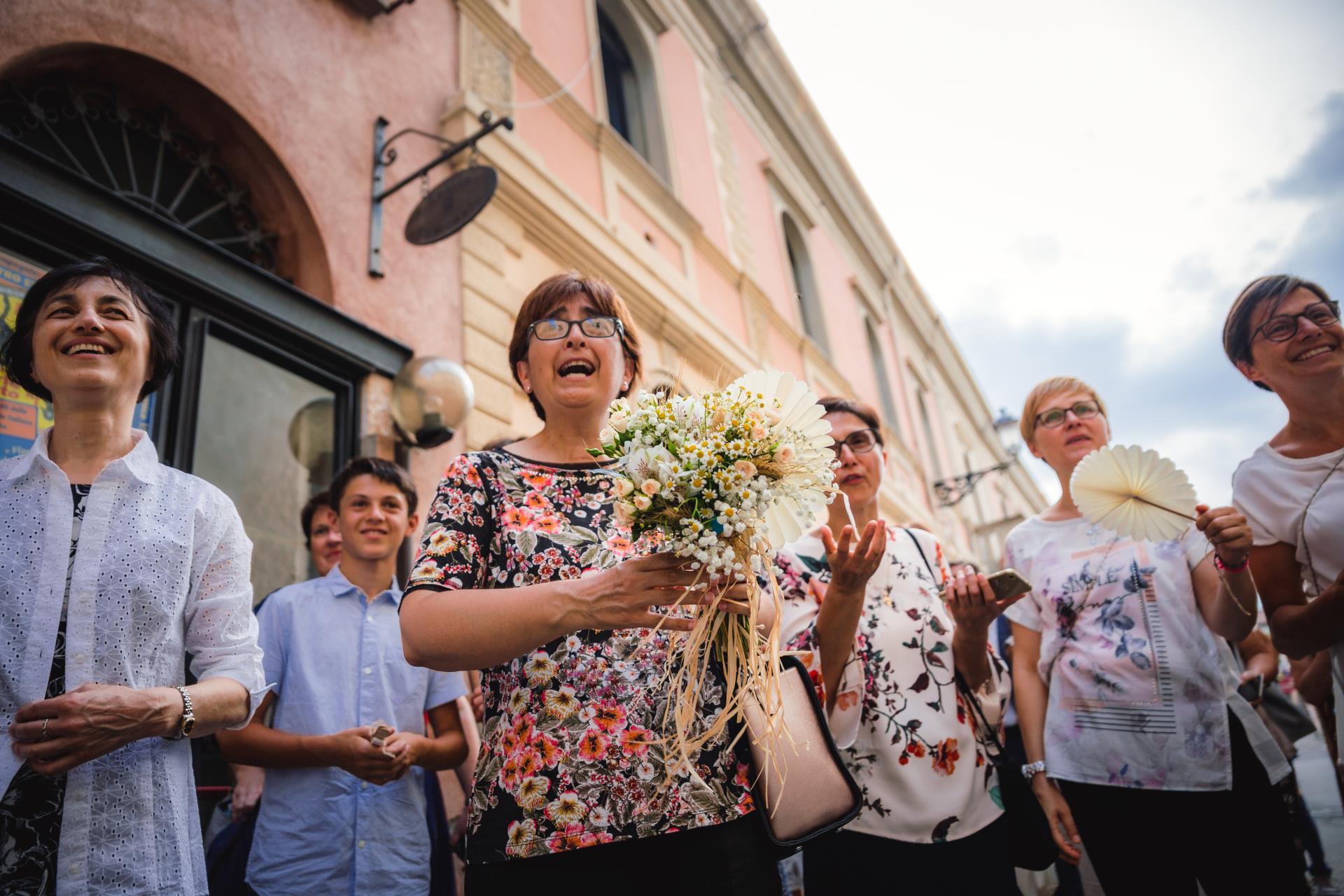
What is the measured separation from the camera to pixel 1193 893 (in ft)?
6.95

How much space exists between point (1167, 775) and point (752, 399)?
177cm

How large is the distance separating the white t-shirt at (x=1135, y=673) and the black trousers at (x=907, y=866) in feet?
1.41

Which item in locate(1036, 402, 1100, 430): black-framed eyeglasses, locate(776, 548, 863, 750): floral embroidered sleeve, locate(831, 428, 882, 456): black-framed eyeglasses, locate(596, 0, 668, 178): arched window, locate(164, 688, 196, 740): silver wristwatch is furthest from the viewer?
locate(596, 0, 668, 178): arched window

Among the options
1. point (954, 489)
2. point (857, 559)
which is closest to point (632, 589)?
point (857, 559)

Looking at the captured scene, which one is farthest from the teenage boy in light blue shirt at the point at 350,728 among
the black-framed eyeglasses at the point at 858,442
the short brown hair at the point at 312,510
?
the black-framed eyeglasses at the point at 858,442

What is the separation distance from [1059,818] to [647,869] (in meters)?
1.63

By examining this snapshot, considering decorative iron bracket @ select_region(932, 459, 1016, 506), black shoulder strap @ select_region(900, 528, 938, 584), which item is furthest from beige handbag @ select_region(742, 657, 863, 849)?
decorative iron bracket @ select_region(932, 459, 1016, 506)

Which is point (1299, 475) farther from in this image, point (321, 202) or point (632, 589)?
point (321, 202)

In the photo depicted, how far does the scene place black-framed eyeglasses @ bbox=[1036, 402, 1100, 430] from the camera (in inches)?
109

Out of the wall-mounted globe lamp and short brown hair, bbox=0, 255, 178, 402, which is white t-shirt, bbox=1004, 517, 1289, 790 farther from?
the wall-mounted globe lamp

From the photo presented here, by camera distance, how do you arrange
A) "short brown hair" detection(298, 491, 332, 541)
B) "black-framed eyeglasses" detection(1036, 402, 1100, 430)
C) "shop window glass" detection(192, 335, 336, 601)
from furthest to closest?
1. "shop window glass" detection(192, 335, 336, 601)
2. "short brown hair" detection(298, 491, 332, 541)
3. "black-framed eyeglasses" detection(1036, 402, 1100, 430)

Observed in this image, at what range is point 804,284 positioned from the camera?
515 inches

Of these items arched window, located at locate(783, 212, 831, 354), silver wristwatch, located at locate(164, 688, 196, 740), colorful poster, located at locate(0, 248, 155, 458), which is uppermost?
arched window, located at locate(783, 212, 831, 354)

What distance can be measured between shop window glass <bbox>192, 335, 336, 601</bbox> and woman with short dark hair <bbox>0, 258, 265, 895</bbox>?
6.14 feet
